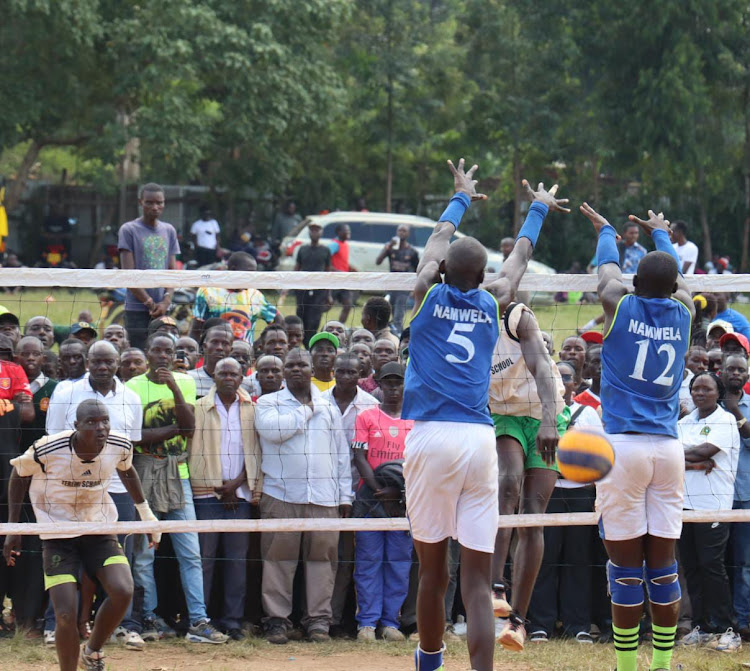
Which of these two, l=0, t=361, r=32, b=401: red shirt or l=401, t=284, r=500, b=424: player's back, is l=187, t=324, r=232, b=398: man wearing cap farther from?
l=401, t=284, r=500, b=424: player's back

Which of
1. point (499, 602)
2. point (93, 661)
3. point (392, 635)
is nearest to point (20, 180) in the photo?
point (392, 635)

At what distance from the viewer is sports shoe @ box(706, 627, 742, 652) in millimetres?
9000

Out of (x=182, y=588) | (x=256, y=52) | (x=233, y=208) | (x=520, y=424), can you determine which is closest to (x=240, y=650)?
(x=182, y=588)

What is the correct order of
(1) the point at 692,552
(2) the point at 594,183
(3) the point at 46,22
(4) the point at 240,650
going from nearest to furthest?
(4) the point at 240,650 → (1) the point at 692,552 → (3) the point at 46,22 → (2) the point at 594,183

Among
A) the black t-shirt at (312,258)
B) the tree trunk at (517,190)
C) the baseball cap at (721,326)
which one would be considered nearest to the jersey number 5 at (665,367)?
the baseball cap at (721,326)

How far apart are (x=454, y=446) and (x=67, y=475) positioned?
288cm

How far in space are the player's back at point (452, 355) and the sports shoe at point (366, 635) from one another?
3143 mm

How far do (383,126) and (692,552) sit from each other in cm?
2629

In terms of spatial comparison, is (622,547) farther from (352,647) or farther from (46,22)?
(46,22)

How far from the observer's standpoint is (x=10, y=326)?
1058 cm

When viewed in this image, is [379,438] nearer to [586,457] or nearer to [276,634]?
[276,634]

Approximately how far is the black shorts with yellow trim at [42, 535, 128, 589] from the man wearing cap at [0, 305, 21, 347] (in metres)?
2.92

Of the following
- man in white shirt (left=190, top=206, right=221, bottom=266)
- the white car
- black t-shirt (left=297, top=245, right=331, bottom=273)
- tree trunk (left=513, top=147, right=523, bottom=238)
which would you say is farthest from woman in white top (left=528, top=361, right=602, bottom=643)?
tree trunk (left=513, top=147, right=523, bottom=238)

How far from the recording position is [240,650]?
872cm
